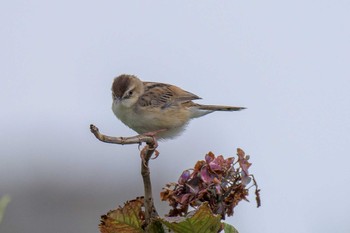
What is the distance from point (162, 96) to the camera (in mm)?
7570

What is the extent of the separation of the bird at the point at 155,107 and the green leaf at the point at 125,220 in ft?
11.5

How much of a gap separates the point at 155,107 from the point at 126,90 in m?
0.28

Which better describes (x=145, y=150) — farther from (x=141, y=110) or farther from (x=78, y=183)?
(x=78, y=183)

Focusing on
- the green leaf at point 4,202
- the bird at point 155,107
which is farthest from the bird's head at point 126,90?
the green leaf at point 4,202

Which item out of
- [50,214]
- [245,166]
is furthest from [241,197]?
[50,214]

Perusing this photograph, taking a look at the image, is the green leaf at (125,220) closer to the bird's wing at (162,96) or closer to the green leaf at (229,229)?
the green leaf at (229,229)

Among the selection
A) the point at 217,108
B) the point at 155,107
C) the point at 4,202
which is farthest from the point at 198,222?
the point at 217,108

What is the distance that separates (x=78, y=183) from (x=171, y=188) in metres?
15.0

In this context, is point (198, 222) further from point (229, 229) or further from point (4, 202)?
point (4, 202)

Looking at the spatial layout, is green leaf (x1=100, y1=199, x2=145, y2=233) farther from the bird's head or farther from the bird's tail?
the bird's tail

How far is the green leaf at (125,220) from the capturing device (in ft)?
9.98

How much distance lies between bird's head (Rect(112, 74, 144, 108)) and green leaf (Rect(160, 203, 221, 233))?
4.17 meters

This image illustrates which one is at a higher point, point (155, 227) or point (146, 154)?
point (146, 154)

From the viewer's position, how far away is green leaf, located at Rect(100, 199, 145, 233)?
3.04 meters
